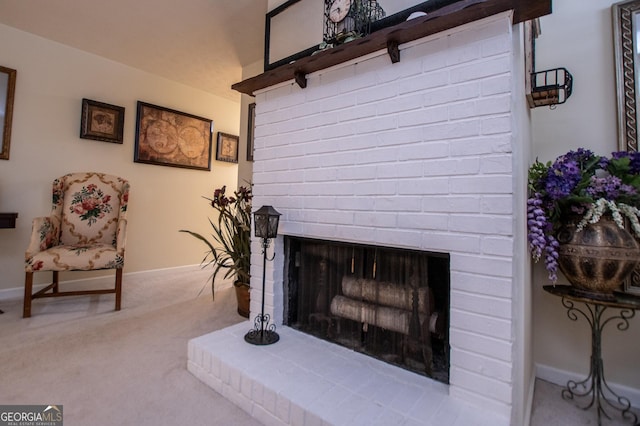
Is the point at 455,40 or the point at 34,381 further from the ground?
the point at 455,40

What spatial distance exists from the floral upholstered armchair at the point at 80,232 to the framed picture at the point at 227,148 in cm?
144

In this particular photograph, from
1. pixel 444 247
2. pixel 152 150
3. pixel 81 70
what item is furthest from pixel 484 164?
pixel 81 70

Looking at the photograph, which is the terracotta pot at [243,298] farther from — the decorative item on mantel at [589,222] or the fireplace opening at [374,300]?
the decorative item on mantel at [589,222]

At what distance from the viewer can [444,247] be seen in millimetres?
1168

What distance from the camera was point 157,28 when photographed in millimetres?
2617

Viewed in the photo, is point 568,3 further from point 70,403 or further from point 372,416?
point 70,403

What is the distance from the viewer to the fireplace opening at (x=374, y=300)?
1327 mm

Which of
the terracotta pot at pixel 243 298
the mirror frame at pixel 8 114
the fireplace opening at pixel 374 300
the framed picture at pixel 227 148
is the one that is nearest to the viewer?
the fireplace opening at pixel 374 300

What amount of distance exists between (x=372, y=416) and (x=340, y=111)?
1316 mm

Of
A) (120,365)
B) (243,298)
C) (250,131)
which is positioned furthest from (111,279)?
(250,131)

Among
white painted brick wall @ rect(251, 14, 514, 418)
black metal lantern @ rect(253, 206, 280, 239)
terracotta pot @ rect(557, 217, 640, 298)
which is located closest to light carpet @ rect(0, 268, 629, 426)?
white painted brick wall @ rect(251, 14, 514, 418)

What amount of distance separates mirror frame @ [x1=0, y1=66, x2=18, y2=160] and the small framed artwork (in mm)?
501

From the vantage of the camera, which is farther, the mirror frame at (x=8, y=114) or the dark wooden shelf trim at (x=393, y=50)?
the mirror frame at (x=8, y=114)

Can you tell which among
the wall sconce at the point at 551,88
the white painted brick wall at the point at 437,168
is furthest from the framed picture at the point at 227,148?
the wall sconce at the point at 551,88
